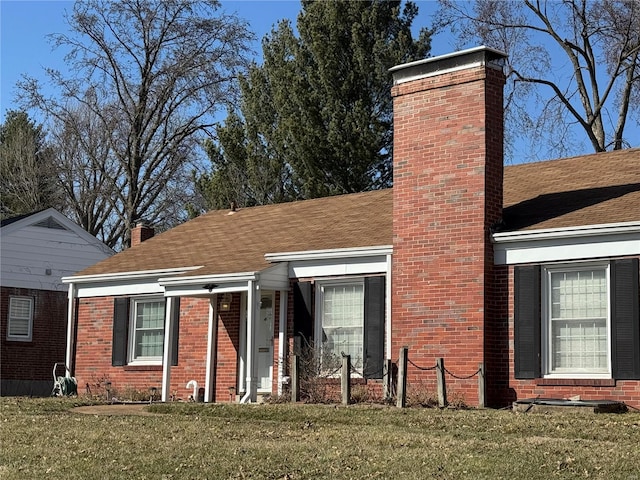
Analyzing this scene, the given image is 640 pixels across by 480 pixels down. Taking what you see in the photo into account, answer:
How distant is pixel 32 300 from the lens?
30.6 metres

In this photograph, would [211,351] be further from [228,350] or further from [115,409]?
[115,409]

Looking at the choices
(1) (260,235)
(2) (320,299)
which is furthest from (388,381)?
(1) (260,235)

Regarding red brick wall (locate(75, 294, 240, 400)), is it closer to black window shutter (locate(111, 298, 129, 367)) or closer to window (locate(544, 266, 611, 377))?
black window shutter (locate(111, 298, 129, 367))

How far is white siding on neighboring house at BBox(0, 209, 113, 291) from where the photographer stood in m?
30.2

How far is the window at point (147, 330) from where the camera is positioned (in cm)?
2302

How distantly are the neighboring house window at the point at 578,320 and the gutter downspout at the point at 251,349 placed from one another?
502 cm

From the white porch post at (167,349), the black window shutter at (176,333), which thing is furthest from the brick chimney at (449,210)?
the black window shutter at (176,333)

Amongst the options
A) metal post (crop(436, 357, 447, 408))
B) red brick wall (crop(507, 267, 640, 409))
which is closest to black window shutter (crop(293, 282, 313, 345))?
metal post (crop(436, 357, 447, 408))

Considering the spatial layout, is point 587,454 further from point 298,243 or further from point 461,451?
point 298,243

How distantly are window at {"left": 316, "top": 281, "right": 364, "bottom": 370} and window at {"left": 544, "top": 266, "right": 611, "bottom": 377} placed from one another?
152 inches

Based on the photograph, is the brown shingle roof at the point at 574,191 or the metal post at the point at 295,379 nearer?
the brown shingle roof at the point at 574,191

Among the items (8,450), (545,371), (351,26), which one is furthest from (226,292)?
(351,26)

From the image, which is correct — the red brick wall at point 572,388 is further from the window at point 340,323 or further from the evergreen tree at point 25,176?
the evergreen tree at point 25,176

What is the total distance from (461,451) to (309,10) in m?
29.4
